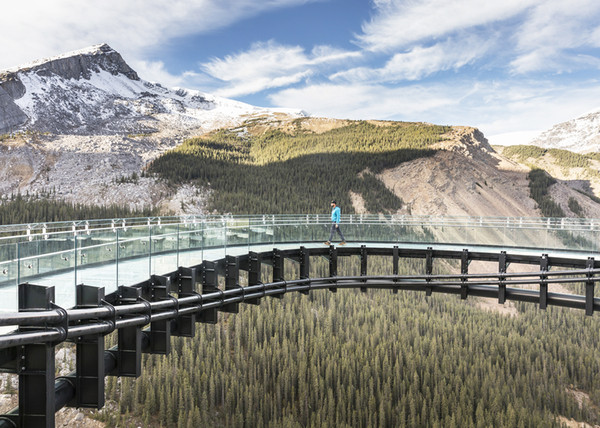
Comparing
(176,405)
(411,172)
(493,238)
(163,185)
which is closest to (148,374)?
(176,405)

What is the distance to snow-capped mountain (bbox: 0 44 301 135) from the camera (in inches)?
5197

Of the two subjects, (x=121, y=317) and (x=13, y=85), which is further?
(x=13, y=85)

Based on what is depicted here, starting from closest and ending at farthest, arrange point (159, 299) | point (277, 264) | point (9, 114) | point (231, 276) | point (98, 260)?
point (98, 260)
point (159, 299)
point (231, 276)
point (277, 264)
point (9, 114)

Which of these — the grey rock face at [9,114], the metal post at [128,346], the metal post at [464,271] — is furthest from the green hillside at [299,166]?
the metal post at [128,346]

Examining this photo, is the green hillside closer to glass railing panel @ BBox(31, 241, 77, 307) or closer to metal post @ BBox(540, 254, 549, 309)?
metal post @ BBox(540, 254, 549, 309)

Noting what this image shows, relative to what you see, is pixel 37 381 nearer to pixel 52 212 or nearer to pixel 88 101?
pixel 52 212

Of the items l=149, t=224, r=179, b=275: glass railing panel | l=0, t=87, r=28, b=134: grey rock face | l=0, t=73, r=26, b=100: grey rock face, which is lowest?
l=149, t=224, r=179, b=275: glass railing panel

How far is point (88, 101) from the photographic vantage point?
15438 cm

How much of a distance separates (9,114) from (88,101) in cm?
3186

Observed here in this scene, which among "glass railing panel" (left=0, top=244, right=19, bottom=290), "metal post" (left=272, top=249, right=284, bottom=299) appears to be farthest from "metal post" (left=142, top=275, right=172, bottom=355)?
"metal post" (left=272, top=249, right=284, bottom=299)

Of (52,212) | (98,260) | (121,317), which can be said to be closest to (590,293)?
(121,317)

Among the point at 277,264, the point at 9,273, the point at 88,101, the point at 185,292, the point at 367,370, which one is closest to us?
the point at 9,273

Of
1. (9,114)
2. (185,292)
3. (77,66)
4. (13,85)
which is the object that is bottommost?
(185,292)

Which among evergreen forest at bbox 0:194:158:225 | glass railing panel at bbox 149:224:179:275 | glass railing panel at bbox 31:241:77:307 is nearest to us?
glass railing panel at bbox 31:241:77:307
